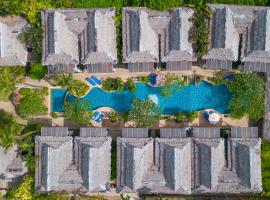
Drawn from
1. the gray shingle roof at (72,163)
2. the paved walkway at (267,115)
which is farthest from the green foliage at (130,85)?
the paved walkway at (267,115)

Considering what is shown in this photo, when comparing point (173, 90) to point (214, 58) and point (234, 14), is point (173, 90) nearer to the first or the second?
point (214, 58)

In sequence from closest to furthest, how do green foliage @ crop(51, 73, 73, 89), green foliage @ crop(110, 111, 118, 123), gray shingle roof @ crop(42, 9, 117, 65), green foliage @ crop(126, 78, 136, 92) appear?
gray shingle roof @ crop(42, 9, 117, 65) < green foliage @ crop(51, 73, 73, 89) < green foliage @ crop(126, 78, 136, 92) < green foliage @ crop(110, 111, 118, 123)

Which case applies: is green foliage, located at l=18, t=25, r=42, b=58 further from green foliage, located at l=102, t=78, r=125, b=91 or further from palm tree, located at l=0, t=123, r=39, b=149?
palm tree, located at l=0, t=123, r=39, b=149

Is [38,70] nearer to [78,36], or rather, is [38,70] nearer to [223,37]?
[78,36]

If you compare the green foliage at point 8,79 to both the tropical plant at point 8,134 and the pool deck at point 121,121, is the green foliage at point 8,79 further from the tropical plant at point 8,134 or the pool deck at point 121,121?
the tropical plant at point 8,134

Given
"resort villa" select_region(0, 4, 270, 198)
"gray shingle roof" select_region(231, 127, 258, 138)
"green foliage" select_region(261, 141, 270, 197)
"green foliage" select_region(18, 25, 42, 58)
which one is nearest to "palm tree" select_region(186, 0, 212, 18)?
"resort villa" select_region(0, 4, 270, 198)

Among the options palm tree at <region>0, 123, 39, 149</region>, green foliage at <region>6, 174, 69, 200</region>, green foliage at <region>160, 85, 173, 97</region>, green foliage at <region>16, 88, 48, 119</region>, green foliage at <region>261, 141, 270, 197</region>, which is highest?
green foliage at <region>160, 85, 173, 97</region>

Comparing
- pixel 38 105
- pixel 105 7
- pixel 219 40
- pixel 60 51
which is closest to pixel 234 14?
pixel 219 40
